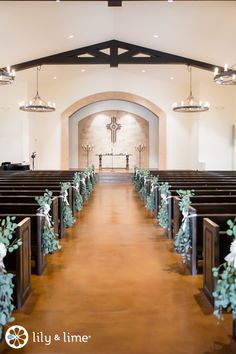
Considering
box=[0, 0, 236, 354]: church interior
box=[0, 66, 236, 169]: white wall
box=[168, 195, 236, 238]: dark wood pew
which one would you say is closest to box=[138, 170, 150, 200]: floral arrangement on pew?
box=[0, 0, 236, 354]: church interior

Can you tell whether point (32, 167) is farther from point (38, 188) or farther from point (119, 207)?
point (38, 188)

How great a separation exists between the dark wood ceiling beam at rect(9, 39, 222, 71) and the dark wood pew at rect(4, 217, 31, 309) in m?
10.4

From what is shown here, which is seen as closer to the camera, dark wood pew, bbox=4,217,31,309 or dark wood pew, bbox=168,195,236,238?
dark wood pew, bbox=4,217,31,309

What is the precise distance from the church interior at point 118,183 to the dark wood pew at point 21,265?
0.01 meters

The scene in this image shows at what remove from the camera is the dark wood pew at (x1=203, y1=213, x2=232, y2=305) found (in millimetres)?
3027

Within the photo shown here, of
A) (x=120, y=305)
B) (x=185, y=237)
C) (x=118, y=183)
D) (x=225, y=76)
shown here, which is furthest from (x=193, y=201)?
(x=118, y=183)

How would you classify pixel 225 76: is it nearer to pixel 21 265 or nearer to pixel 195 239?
pixel 195 239

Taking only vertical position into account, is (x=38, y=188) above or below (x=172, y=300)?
above

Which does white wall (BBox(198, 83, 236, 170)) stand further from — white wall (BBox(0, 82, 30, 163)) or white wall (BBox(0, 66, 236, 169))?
white wall (BBox(0, 82, 30, 163))

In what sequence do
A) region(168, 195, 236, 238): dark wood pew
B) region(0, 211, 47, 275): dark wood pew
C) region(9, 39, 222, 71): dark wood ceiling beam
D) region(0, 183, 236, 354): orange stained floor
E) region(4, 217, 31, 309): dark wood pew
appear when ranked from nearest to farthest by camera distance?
region(0, 183, 236, 354): orange stained floor < region(4, 217, 31, 309): dark wood pew < region(0, 211, 47, 275): dark wood pew < region(168, 195, 236, 238): dark wood pew < region(9, 39, 222, 71): dark wood ceiling beam

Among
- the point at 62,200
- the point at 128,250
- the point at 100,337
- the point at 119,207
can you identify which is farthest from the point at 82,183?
the point at 100,337

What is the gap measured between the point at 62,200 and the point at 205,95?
37.1 feet

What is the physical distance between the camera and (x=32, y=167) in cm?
1655

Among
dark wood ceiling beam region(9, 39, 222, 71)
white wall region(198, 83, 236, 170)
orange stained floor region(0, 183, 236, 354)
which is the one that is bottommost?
orange stained floor region(0, 183, 236, 354)
